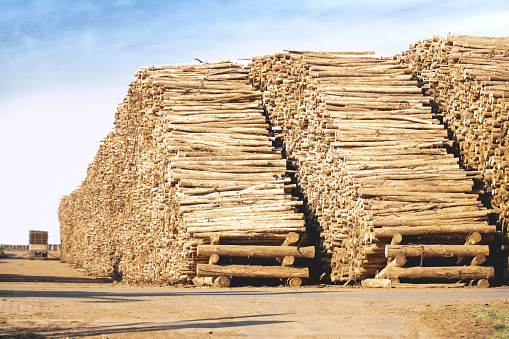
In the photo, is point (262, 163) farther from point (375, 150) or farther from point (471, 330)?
point (471, 330)

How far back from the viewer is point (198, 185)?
58.7ft

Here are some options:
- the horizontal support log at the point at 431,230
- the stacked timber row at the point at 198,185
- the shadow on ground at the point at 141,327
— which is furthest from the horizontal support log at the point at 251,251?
the shadow on ground at the point at 141,327

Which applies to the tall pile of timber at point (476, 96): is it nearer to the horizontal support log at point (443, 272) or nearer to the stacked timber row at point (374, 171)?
the stacked timber row at point (374, 171)

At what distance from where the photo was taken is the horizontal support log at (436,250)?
588 inches

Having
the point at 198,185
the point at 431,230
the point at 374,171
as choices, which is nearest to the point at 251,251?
the point at 198,185

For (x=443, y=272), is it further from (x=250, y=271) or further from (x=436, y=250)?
(x=250, y=271)

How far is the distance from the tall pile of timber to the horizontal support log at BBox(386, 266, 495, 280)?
1200mm

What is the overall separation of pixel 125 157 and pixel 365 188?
12.9 metres

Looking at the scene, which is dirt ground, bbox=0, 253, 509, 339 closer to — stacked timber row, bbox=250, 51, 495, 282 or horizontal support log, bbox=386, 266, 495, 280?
horizontal support log, bbox=386, 266, 495, 280

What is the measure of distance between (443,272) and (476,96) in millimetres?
4598

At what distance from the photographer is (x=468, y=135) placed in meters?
17.5

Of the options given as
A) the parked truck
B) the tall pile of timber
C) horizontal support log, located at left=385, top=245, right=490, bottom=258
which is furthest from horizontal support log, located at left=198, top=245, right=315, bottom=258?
the parked truck

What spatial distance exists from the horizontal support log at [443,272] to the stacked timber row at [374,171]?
2cm

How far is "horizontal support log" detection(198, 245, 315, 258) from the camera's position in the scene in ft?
52.9
